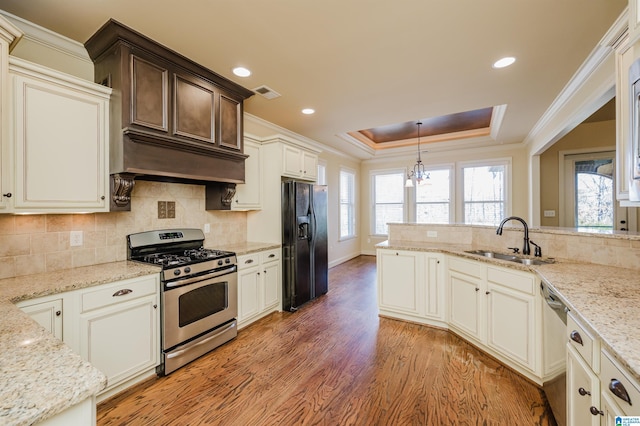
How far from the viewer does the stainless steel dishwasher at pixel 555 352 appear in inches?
59.2

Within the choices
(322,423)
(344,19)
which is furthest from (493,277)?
(344,19)

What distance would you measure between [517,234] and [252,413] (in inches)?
111

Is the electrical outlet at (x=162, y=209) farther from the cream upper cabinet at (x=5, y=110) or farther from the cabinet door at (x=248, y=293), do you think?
the cream upper cabinet at (x=5, y=110)

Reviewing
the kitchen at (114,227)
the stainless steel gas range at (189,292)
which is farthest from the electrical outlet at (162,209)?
the stainless steel gas range at (189,292)

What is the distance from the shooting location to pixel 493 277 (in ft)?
7.86

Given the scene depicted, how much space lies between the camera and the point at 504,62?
258 centimetres

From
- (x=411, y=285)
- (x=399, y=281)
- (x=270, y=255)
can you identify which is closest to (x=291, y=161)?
(x=270, y=255)

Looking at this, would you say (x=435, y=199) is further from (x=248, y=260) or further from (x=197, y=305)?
(x=197, y=305)

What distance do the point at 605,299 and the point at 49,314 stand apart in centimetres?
310

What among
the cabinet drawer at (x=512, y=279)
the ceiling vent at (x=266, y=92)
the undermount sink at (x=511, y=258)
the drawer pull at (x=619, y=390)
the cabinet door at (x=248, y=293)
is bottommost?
the cabinet door at (x=248, y=293)

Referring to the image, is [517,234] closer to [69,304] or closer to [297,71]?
[297,71]

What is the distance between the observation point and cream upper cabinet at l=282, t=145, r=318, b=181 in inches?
149

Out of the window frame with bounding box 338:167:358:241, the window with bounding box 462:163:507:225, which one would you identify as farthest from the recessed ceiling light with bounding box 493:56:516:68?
the window frame with bounding box 338:167:358:241

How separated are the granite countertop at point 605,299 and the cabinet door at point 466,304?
370mm
